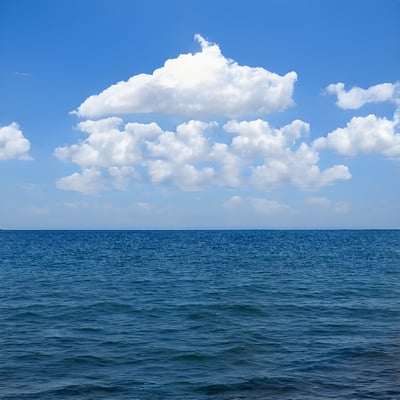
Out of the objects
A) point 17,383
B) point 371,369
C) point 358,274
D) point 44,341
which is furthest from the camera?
point 358,274

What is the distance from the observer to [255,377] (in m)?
18.0

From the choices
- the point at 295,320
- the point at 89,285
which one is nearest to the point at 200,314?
the point at 295,320

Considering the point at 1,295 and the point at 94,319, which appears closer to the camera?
the point at 94,319

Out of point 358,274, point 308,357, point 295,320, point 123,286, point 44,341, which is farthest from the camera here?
point 358,274

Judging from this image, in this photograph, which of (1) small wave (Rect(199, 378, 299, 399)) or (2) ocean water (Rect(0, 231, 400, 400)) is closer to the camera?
(1) small wave (Rect(199, 378, 299, 399))

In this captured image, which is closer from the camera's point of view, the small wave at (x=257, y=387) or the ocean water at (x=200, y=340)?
the small wave at (x=257, y=387)

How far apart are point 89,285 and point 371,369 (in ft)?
97.9

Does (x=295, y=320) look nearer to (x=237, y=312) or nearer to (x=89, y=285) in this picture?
(x=237, y=312)

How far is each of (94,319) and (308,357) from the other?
1336cm

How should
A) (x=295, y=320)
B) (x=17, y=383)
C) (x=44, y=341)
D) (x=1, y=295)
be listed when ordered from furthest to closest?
(x=1, y=295) < (x=295, y=320) < (x=44, y=341) < (x=17, y=383)

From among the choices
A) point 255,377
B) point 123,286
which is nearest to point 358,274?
point 123,286

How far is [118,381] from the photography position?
57.9ft

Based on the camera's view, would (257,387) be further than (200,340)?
No

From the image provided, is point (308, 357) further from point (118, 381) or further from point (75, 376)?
point (75, 376)
